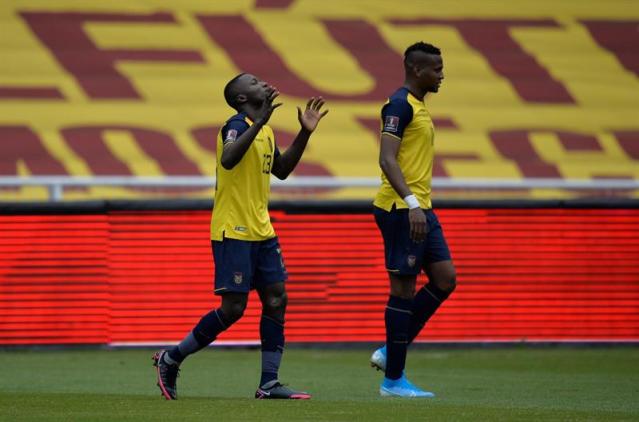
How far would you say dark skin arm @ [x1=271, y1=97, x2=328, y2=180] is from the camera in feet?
21.6

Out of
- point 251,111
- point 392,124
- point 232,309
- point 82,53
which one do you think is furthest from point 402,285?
point 82,53

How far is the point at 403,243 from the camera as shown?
680cm

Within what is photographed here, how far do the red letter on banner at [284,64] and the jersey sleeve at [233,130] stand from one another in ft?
31.3

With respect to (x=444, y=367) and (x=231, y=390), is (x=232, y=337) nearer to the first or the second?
→ (x=444, y=367)

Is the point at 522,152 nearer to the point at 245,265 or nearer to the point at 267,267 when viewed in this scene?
the point at 267,267

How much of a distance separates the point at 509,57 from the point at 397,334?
33.4 ft

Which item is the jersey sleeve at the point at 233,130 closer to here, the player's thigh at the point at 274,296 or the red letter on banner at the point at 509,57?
the player's thigh at the point at 274,296

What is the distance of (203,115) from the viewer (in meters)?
15.9

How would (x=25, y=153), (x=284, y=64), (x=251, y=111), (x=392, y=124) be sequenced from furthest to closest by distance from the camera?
1. (x=284, y=64)
2. (x=25, y=153)
3. (x=392, y=124)
4. (x=251, y=111)

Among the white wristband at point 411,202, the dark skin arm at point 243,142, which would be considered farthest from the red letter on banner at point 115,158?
the dark skin arm at point 243,142

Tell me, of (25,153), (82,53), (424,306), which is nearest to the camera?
(424,306)

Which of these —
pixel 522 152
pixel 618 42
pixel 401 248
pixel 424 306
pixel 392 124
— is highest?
pixel 618 42

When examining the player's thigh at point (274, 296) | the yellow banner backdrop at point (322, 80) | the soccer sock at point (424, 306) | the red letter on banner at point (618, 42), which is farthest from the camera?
the red letter on banner at point (618, 42)

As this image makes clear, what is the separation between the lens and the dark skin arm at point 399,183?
6617 mm
